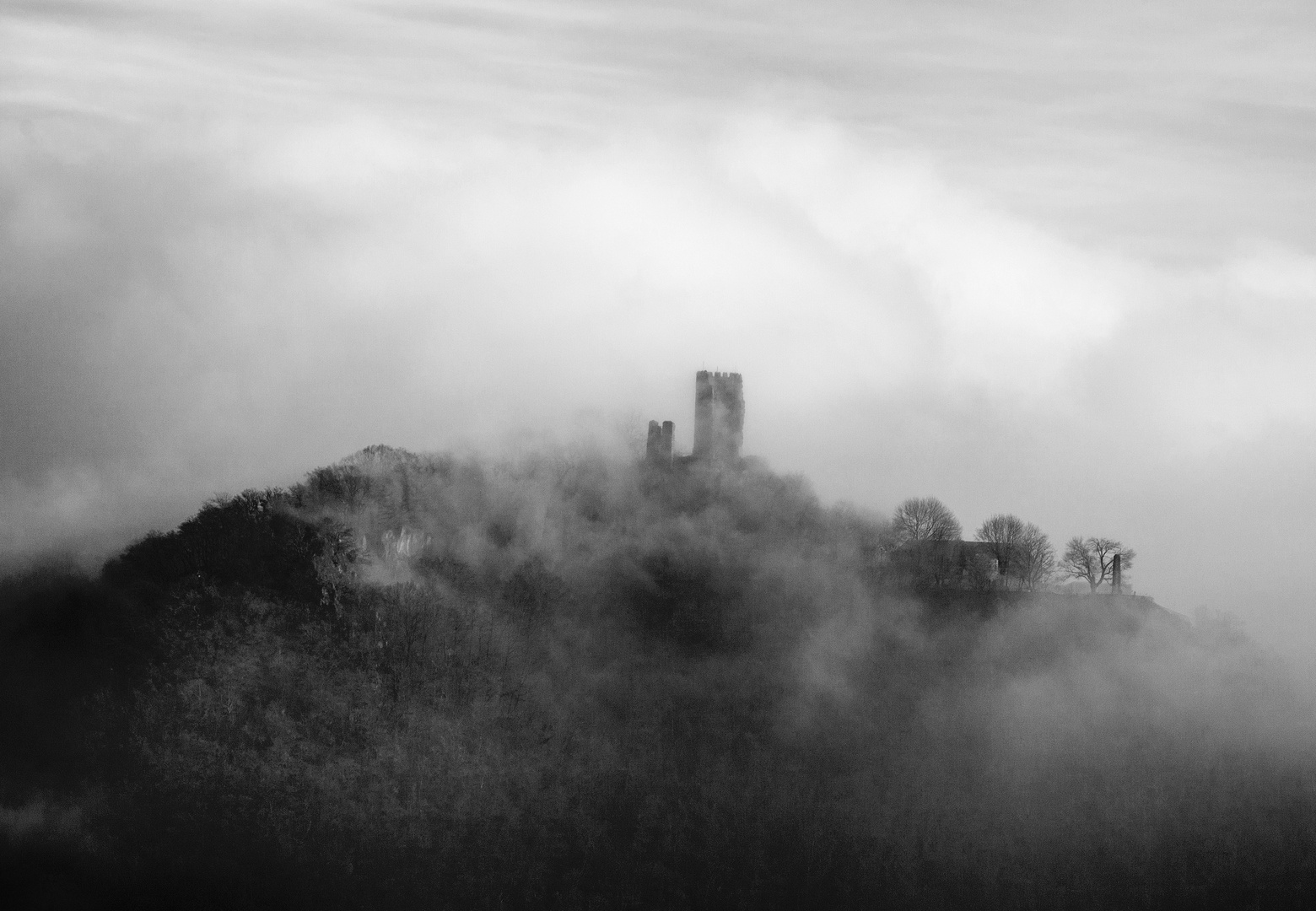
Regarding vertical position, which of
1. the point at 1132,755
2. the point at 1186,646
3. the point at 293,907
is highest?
the point at 1186,646

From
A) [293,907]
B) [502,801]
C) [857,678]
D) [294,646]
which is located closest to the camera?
[293,907]

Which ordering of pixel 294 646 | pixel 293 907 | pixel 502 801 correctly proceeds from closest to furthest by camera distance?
pixel 293 907 → pixel 294 646 → pixel 502 801

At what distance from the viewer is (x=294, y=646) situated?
126 m

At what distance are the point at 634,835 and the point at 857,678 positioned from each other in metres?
26.9

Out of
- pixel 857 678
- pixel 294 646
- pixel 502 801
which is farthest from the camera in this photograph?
pixel 857 678

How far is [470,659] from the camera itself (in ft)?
445

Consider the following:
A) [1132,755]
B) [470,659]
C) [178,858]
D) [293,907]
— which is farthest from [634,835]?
[1132,755]

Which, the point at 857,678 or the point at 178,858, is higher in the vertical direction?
the point at 857,678

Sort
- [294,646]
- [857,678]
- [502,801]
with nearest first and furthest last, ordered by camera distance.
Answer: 1. [294,646]
2. [502,801]
3. [857,678]

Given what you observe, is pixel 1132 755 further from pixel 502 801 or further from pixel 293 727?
pixel 293 727

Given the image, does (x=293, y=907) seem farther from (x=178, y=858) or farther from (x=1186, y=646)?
(x=1186, y=646)

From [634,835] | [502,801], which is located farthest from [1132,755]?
[502,801]

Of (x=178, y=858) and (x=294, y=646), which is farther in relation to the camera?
(x=294, y=646)

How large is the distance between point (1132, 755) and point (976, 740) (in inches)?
625
